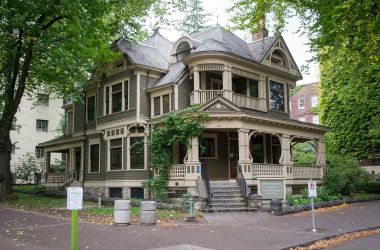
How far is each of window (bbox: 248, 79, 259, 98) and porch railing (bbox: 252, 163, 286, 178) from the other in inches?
212

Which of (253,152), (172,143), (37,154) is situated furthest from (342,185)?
(37,154)

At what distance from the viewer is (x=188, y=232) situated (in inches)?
481

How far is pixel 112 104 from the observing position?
26.1 metres

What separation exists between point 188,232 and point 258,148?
47.1 feet

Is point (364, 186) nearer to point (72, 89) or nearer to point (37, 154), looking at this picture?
point (72, 89)

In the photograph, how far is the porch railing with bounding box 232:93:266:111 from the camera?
23109 millimetres

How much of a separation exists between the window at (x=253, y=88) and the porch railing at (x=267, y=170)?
5389 mm

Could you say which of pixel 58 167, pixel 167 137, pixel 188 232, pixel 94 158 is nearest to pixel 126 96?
pixel 167 137

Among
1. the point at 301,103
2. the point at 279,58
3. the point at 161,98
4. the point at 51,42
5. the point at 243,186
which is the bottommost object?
the point at 243,186

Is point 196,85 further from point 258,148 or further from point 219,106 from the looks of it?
point 258,148

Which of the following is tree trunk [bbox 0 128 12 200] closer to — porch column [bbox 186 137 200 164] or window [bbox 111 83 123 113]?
window [bbox 111 83 123 113]

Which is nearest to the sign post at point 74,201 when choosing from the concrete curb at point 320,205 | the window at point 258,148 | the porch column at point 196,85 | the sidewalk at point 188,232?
the sidewalk at point 188,232

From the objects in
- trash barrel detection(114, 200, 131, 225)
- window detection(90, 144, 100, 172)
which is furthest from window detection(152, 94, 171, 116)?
trash barrel detection(114, 200, 131, 225)

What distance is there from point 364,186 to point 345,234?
17.1 metres
